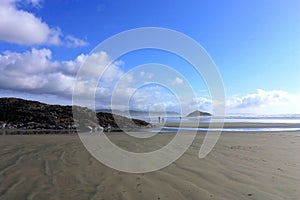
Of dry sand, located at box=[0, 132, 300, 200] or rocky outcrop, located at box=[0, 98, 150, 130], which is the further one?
rocky outcrop, located at box=[0, 98, 150, 130]

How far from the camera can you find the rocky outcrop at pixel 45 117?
25031 mm

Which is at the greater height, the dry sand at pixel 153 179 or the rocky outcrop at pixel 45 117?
the rocky outcrop at pixel 45 117

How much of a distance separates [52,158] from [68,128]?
1474 cm

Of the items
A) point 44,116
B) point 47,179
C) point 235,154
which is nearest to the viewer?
point 47,179

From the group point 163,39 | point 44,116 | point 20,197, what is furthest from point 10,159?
point 44,116

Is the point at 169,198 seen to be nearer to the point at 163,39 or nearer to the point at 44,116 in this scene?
the point at 163,39

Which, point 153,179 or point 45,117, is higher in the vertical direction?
point 45,117

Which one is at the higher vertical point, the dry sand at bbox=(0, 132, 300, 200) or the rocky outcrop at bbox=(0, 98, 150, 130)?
the rocky outcrop at bbox=(0, 98, 150, 130)

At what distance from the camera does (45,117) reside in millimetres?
27297

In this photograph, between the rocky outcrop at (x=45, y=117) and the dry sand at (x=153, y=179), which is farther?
the rocky outcrop at (x=45, y=117)

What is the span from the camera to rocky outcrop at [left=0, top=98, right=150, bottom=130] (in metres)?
25.0

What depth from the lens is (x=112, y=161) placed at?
31.2 ft

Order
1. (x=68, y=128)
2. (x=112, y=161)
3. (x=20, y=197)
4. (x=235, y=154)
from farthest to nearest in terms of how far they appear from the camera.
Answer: (x=68, y=128), (x=235, y=154), (x=112, y=161), (x=20, y=197)

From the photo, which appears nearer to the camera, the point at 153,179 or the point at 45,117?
the point at 153,179
